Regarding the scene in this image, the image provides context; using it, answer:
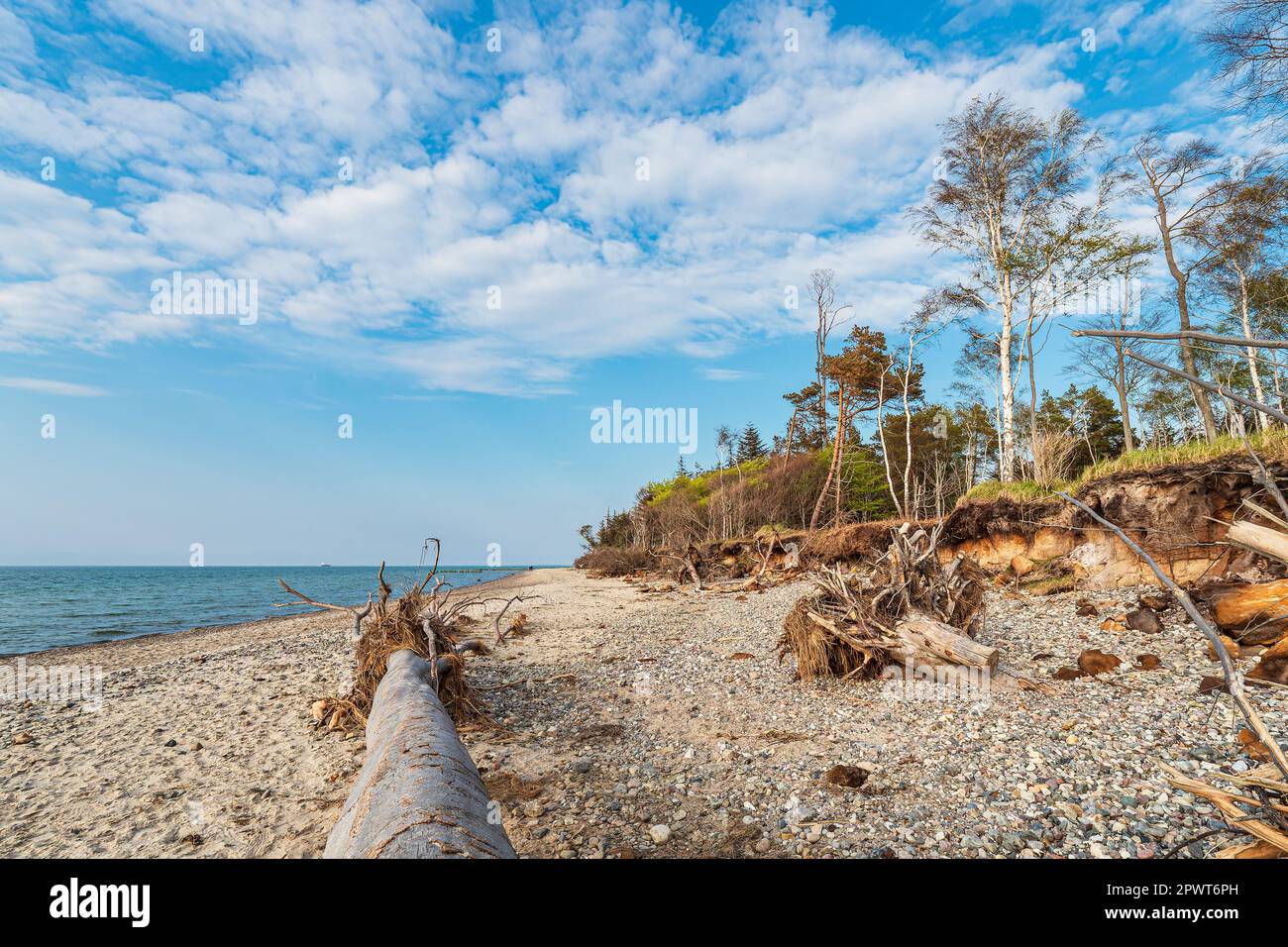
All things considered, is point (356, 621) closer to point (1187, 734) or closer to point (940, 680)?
point (940, 680)

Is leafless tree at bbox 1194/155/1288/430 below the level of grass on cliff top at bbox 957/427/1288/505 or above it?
above

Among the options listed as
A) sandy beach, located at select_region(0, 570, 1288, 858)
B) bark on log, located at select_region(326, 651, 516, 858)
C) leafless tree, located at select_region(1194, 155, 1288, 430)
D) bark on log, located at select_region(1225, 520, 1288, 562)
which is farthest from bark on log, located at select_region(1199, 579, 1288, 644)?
leafless tree, located at select_region(1194, 155, 1288, 430)

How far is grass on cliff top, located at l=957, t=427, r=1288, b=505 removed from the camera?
1080cm

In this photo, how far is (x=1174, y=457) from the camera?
1216 centimetres

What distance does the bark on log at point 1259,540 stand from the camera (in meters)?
2.94

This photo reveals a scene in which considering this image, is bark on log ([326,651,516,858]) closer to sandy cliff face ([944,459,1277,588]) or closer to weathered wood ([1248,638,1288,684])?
weathered wood ([1248,638,1288,684])

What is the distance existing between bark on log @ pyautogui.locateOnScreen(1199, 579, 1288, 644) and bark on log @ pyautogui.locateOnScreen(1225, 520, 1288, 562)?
239 inches

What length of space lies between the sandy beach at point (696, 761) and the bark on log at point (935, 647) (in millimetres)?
486

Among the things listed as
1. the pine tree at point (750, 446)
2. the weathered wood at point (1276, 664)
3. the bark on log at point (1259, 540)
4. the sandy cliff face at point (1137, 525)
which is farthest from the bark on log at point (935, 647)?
the pine tree at point (750, 446)

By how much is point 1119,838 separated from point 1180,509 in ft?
34.2

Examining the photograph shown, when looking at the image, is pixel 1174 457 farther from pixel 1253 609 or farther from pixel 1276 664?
pixel 1276 664

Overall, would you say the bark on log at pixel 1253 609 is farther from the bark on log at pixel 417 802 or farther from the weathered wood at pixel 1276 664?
the bark on log at pixel 417 802
